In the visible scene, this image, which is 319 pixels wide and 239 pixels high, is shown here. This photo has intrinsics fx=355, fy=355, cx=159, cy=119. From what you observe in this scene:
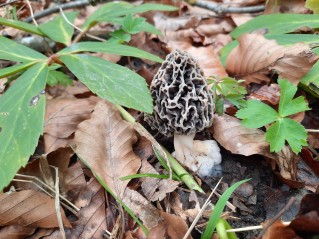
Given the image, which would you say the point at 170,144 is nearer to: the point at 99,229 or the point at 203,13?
the point at 99,229

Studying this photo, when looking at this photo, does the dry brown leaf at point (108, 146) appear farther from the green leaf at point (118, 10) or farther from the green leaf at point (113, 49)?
the green leaf at point (118, 10)

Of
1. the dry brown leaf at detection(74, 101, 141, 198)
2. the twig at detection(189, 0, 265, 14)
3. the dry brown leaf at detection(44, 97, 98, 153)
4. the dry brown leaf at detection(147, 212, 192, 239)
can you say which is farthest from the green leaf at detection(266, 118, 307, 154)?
the twig at detection(189, 0, 265, 14)

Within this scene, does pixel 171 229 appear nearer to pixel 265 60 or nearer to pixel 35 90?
pixel 35 90

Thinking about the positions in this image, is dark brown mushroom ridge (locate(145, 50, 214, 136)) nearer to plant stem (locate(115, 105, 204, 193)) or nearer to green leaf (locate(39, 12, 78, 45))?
plant stem (locate(115, 105, 204, 193))

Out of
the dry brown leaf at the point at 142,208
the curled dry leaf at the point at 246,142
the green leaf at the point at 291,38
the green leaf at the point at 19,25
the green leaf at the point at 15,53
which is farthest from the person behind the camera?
the green leaf at the point at 19,25

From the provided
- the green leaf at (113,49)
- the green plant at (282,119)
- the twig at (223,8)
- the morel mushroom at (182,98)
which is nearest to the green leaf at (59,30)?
the green leaf at (113,49)

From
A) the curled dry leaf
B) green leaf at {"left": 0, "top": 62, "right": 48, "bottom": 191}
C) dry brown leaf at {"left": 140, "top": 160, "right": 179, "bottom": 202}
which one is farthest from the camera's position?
the curled dry leaf

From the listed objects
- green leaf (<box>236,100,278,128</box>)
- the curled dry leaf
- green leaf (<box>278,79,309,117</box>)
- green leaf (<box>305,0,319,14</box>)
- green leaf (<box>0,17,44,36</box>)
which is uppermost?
green leaf (<box>0,17,44,36</box>)
